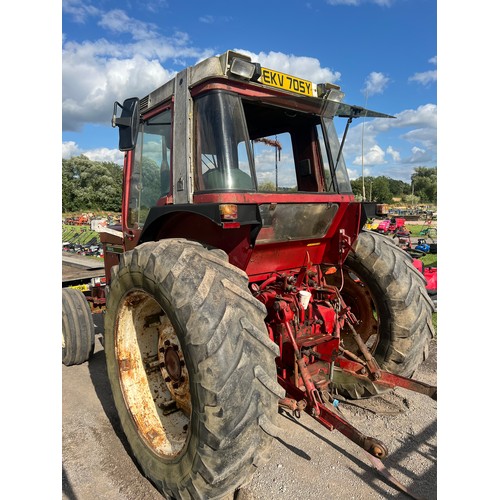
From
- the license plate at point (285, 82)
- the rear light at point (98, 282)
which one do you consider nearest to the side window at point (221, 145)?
the license plate at point (285, 82)

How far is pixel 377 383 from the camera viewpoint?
3.11m

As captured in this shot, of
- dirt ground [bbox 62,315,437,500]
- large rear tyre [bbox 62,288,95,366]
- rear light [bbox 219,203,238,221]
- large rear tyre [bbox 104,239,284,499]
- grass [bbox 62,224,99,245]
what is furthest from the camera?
grass [bbox 62,224,99,245]

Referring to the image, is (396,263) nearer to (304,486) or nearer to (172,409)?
(304,486)

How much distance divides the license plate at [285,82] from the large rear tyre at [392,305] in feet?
5.00

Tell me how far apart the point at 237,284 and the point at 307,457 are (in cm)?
157

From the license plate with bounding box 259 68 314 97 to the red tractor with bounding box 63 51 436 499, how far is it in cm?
2

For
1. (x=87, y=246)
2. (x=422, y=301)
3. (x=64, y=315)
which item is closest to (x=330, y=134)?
(x=422, y=301)

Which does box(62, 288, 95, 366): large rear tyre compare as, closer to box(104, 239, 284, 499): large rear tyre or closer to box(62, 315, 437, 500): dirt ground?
box(62, 315, 437, 500): dirt ground

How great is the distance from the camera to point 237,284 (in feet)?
7.77

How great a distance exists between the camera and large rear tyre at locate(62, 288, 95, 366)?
4.55m

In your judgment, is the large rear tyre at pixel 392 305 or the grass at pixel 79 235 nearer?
the large rear tyre at pixel 392 305

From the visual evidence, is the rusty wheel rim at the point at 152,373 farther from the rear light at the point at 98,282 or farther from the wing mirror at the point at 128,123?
the rear light at the point at 98,282

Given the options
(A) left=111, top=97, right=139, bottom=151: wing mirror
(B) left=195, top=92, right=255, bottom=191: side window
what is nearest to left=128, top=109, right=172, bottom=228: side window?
(A) left=111, top=97, right=139, bottom=151: wing mirror

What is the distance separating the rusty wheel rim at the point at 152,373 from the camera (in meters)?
3.00
